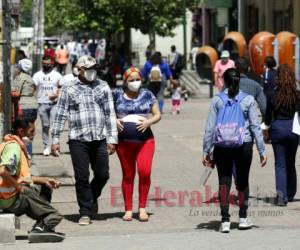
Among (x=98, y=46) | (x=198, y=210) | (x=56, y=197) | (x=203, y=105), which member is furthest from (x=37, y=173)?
(x=98, y=46)

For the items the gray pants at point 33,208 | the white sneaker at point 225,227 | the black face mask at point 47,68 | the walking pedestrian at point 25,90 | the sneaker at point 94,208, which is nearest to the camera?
the gray pants at point 33,208

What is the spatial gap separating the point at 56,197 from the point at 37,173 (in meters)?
2.34

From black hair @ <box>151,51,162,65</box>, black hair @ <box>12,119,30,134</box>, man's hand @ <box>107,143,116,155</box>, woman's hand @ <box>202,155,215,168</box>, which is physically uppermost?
black hair @ <box>12,119,30,134</box>

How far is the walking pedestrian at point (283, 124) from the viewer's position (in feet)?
37.4

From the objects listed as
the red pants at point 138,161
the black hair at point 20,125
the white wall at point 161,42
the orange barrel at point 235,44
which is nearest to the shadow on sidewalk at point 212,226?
the red pants at point 138,161

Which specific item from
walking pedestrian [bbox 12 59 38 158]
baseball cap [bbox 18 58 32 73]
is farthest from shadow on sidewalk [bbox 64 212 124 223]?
baseball cap [bbox 18 58 32 73]

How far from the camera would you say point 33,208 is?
9.11m

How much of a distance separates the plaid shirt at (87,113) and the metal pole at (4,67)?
1.81 ft

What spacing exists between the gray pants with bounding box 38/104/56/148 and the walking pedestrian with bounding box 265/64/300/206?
6.01 metres

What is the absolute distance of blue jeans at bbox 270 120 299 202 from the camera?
11.5 meters

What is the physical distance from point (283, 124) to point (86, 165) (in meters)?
2.60

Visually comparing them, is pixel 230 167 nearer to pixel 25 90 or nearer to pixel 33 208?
pixel 33 208

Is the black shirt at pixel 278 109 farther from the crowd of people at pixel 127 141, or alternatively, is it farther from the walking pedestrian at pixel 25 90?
the walking pedestrian at pixel 25 90

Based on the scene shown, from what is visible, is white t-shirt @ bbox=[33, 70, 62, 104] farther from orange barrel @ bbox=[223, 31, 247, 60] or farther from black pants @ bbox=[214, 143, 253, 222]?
orange barrel @ bbox=[223, 31, 247, 60]
